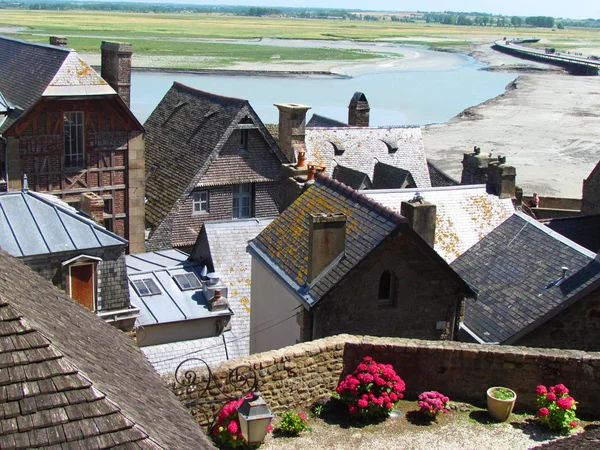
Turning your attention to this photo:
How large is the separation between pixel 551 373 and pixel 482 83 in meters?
115

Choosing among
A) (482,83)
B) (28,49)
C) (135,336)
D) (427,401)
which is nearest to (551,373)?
(427,401)

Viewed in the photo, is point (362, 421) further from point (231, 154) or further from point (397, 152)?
point (397, 152)

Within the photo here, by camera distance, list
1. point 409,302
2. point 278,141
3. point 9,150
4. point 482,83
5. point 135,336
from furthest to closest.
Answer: point 482,83
point 278,141
point 9,150
point 135,336
point 409,302

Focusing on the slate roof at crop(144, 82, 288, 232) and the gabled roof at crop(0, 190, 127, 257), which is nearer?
the gabled roof at crop(0, 190, 127, 257)

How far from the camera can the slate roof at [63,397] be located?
6766 millimetres

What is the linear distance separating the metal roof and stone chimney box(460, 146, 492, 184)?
29.8ft

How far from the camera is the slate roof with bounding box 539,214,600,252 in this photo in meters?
24.2

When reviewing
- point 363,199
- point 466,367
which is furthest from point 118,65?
point 466,367

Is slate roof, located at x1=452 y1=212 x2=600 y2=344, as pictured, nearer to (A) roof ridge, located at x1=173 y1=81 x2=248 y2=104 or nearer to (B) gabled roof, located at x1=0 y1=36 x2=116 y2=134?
(B) gabled roof, located at x1=0 y1=36 x2=116 y2=134

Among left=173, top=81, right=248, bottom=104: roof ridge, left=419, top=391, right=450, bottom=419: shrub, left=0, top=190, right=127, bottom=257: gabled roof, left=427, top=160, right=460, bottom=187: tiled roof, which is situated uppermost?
left=173, top=81, right=248, bottom=104: roof ridge

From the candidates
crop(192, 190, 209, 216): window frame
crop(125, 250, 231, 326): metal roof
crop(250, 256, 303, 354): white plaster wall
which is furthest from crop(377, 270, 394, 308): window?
crop(192, 190, 209, 216): window frame

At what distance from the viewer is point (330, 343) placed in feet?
41.3

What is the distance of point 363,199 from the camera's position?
55.3ft

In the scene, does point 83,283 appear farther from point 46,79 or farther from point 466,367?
point 46,79
